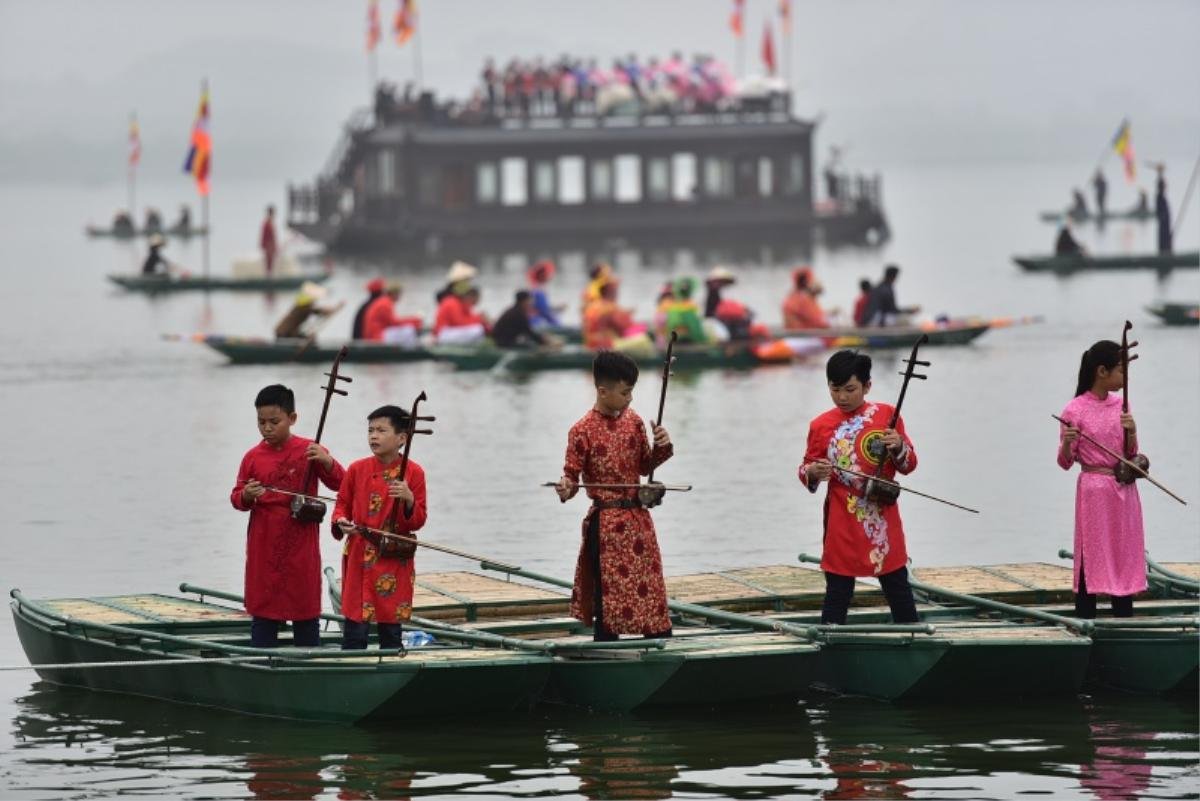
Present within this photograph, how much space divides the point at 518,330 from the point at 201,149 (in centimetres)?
1738

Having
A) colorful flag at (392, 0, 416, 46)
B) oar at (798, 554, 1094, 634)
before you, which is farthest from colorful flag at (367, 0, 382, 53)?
oar at (798, 554, 1094, 634)

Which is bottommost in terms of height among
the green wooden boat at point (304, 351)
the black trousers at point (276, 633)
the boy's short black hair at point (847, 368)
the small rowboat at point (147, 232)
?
the black trousers at point (276, 633)

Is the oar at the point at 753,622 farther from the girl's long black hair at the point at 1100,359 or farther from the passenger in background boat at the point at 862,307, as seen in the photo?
the passenger in background boat at the point at 862,307

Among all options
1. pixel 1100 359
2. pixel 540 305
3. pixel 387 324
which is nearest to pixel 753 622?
pixel 1100 359

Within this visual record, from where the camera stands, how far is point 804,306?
30875 millimetres

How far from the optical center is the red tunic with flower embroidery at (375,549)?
1152 centimetres

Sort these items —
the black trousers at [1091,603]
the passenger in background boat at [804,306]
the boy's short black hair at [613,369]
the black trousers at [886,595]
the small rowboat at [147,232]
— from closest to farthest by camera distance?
the boy's short black hair at [613,369]
the black trousers at [886,595]
the black trousers at [1091,603]
the passenger in background boat at [804,306]
the small rowboat at [147,232]

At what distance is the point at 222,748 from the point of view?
38.0ft

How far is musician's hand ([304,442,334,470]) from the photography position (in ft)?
38.5

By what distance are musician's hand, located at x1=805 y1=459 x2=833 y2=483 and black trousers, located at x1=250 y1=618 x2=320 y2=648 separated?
93.5 inches

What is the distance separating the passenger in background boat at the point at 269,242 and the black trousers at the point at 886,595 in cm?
3822

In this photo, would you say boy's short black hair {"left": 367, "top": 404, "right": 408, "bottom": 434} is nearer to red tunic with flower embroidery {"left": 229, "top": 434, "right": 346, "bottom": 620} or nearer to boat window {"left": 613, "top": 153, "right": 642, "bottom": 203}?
red tunic with flower embroidery {"left": 229, "top": 434, "right": 346, "bottom": 620}

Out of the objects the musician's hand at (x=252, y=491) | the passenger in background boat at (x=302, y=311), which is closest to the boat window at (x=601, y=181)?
the passenger in background boat at (x=302, y=311)

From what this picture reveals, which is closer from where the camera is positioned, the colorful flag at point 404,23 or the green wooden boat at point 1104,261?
the green wooden boat at point 1104,261
